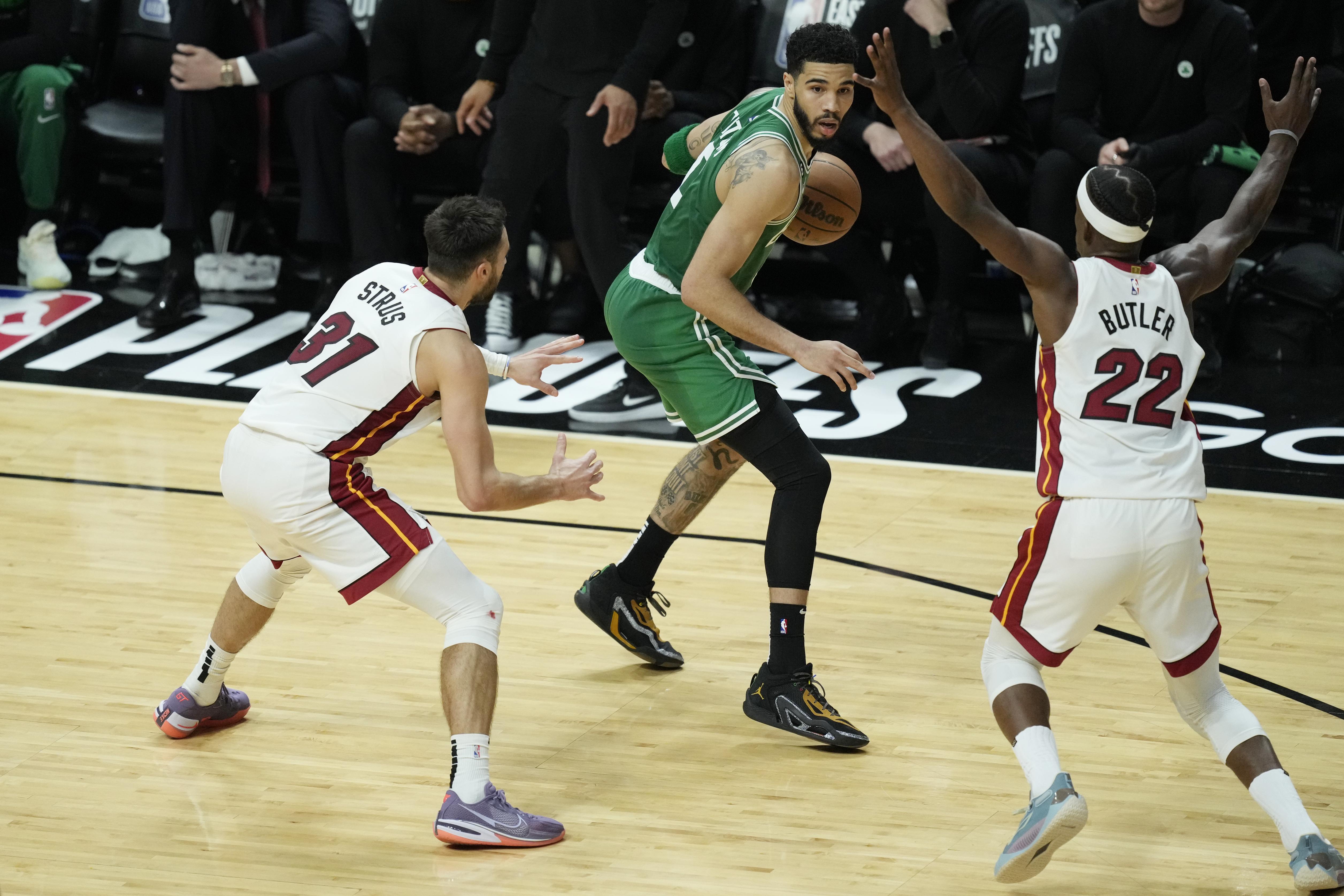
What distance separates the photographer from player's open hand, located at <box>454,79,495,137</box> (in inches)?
317

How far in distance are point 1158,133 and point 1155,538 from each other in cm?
494

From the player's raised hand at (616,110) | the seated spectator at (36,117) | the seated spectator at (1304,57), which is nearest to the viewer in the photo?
the player's raised hand at (616,110)

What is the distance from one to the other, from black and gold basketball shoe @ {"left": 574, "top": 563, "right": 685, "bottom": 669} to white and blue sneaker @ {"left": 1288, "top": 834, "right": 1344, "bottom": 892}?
199 cm

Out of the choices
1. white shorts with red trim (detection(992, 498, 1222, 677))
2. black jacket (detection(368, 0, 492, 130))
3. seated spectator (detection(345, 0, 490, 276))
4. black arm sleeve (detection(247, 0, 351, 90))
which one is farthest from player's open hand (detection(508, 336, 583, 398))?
black arm sleeve (detection(247, 0, 351, 90))

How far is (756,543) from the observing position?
600cm

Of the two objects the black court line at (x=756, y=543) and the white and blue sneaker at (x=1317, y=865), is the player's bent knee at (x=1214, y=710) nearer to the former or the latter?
the white and blue sneaker at (x=1317, y=865)

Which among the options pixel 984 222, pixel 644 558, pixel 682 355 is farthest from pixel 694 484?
pixel 984 222

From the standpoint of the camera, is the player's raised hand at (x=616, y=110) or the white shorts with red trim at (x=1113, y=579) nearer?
the white shorts with red trim at (x=1113, y=579)

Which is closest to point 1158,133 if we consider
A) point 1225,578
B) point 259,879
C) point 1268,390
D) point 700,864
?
point 1268,390

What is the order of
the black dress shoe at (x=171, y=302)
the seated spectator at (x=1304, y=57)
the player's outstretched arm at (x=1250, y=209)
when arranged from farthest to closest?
the black dress shoe at (x=171, y=302) → the seated spectator at (x=1304, y=57) → the player's outstretched arm at (x=1250, y=209)

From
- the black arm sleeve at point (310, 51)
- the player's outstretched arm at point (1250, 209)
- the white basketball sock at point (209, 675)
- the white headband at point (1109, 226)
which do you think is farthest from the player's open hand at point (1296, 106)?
the black arm sleeve at point (310, 51)

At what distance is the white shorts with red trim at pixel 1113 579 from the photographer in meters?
3.55

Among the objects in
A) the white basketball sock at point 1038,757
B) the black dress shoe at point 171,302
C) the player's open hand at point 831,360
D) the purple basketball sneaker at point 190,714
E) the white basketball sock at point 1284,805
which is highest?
the player's open hand at point 831,360

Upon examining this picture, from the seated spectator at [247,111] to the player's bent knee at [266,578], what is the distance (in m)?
4.45
